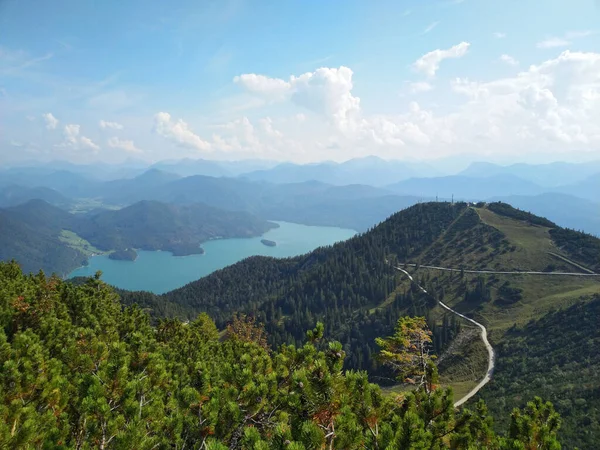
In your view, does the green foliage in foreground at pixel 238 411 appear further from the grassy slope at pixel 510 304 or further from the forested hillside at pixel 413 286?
the forested hillside at pixel 413 286

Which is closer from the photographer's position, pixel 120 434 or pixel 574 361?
pixel 120 434

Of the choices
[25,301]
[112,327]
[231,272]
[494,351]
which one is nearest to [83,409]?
[112,327]

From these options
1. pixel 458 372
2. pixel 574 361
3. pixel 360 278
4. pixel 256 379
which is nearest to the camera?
pixel 256 379

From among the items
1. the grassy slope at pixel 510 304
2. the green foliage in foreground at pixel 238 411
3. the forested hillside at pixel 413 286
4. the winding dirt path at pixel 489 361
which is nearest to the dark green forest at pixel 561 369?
the grassy slope at pixel 510 304

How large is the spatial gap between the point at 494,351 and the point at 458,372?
8.26 m

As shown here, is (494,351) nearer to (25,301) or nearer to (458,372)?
(458,372)

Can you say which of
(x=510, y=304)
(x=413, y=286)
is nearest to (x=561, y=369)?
(x=510, y=304)

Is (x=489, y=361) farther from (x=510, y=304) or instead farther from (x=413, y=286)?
(x=413, y=286)

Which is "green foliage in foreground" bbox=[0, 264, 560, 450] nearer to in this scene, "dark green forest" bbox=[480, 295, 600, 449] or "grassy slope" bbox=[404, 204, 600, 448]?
"dark green forest" bbox=[480, 295, 600, 449]

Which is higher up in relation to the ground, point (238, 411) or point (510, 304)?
point (238, 411)

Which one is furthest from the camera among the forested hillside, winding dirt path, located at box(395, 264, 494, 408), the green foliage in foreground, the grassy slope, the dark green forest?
the forested hillside

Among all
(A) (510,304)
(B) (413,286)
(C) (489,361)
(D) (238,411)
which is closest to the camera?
(D) (238,411)

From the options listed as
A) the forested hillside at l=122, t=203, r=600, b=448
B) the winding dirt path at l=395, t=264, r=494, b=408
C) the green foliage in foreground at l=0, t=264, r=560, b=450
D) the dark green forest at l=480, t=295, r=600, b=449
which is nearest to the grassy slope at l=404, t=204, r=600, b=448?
the dark green forest at l=480, t=295, r=600, b=449

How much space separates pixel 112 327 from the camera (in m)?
25.5
